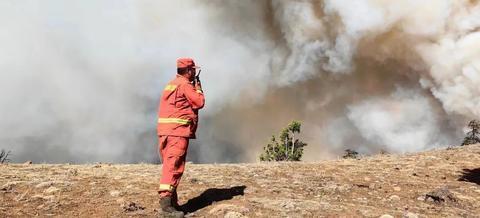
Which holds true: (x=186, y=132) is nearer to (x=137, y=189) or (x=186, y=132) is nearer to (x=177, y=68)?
(x=177, y=68)

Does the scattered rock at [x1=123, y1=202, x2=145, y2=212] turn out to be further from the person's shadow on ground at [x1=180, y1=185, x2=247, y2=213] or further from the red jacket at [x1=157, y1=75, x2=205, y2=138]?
the red jacket at [x1=157, y1=75, x2=205, y2=138]

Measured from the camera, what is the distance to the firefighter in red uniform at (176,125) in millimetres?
8758

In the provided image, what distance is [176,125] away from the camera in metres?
8.96

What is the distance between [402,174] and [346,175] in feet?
5.38

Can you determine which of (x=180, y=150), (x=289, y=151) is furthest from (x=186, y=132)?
(x=289, y=151)

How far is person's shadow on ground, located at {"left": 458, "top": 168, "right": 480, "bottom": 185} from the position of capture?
543 inches

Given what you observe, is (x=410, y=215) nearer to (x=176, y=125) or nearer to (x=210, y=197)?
(x=210, y=197)

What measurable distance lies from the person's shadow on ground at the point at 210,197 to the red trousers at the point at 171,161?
837 millimetres

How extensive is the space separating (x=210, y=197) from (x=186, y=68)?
2.80m

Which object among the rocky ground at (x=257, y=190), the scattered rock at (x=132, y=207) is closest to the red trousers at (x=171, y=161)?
the rocky ground at (x=257, y=190)

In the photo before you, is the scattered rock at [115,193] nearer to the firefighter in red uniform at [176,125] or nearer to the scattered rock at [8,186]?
the firefighter in red uniform at [176,125]

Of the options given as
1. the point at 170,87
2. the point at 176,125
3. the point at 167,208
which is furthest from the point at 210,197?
the point at 170,87

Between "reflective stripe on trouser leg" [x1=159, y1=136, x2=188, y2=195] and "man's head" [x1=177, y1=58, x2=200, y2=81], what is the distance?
1.16m

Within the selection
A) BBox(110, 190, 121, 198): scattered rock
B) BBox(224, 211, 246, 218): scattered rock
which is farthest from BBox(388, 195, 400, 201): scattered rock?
BBox(110, 190, 121, 198): scattered rock
